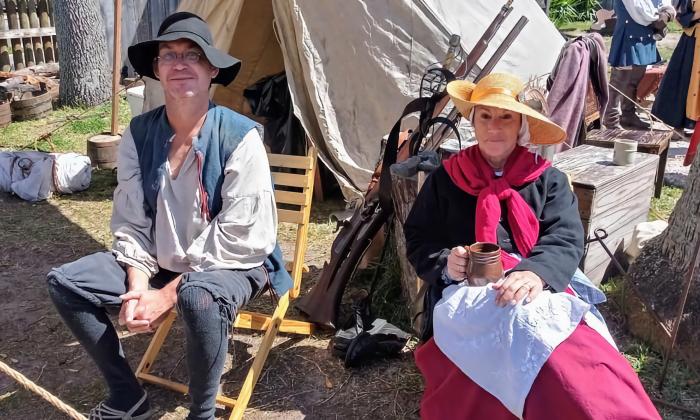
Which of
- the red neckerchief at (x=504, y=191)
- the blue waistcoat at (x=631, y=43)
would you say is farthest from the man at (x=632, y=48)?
the red neckerchief at (x=504, y=191)

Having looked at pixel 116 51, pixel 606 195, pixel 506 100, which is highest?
pixel 506 100

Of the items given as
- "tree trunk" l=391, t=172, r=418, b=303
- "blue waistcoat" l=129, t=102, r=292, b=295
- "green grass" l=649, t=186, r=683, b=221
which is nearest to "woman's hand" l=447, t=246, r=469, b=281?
"tree trunk" l=391, t=172, r=418, b=303

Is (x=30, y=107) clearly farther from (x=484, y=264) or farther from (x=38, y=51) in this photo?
(x=484, y=264)

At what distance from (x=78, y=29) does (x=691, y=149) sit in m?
7.10

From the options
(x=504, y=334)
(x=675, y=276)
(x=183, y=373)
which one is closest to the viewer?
(x=504, y=334)

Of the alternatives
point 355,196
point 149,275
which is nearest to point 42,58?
point 355,196

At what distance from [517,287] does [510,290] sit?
1.0 inches

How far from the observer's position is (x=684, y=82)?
5.67 metres

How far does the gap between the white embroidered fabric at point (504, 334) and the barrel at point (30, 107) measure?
7.52m

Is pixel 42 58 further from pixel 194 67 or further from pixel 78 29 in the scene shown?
pixel 194 67

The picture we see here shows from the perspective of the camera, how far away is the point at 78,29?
847 cm

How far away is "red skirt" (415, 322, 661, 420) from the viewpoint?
1917mm

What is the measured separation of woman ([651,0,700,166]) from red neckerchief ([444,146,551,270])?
3616 millimetres

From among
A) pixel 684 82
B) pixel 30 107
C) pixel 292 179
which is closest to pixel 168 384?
pixel 292 179
